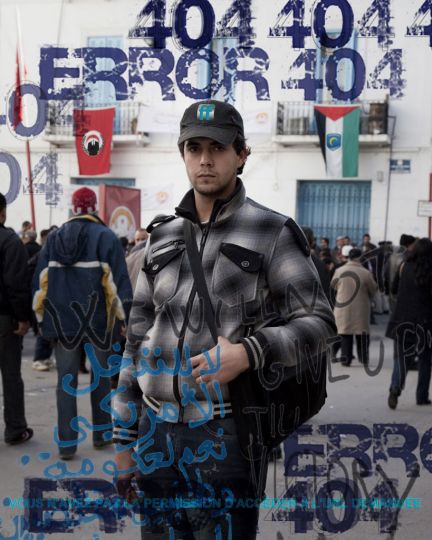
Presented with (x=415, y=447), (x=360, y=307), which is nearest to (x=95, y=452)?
(x=415, y=447)

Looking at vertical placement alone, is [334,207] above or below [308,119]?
below

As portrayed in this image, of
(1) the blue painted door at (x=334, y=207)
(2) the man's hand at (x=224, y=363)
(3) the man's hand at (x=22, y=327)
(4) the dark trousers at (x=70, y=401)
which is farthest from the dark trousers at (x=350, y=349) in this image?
(2) the man's hand at (x=224, y=363)

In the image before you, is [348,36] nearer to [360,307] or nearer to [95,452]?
[95,452]

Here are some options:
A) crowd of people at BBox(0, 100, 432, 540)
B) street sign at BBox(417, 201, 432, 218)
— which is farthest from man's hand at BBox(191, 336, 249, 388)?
street sign at BBox(417, 201, 432, 218)

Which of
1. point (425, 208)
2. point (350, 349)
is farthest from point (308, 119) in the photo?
point (350, 349)

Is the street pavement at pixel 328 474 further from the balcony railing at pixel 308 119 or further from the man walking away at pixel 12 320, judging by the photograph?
the balcony railing at pixel 308 119

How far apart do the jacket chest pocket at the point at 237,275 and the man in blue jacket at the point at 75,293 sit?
3814 mm

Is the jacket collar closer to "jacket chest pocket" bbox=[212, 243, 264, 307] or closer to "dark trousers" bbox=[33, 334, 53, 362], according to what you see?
"jacket chest pocket" bbox=[212, 243, 264, 307]

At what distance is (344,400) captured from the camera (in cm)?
916

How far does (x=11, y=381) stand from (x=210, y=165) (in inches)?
177

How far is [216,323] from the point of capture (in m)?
2.47

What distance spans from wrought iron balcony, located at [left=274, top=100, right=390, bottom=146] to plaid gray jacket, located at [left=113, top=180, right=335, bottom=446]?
19.3 meters

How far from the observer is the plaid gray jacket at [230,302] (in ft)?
8.03

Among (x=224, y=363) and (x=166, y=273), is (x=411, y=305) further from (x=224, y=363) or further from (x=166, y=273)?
(x=224, y=363)
